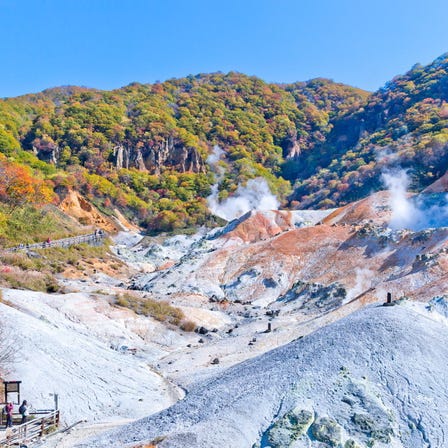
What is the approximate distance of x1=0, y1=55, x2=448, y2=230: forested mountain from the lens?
88.1m

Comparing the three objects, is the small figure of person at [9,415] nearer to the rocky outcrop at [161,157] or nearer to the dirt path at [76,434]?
the dirt path at [76,434]

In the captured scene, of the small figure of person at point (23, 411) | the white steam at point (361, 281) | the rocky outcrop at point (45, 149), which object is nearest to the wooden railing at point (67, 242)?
the white steam at point (361, 281)

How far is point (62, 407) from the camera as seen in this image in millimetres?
18922

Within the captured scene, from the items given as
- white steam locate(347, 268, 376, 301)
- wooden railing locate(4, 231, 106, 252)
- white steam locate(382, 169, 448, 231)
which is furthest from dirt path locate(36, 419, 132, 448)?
white steam locate(382, 169, 448, 231)

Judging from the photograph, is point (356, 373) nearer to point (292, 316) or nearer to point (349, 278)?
point (292, 316)

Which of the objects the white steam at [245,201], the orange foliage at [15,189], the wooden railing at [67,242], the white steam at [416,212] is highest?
the white steam at [245,201]

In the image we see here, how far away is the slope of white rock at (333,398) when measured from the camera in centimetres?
1361

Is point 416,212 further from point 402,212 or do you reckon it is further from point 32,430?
point 32,430

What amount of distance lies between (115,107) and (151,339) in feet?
304

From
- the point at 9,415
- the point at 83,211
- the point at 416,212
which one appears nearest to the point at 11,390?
the point at 9,415

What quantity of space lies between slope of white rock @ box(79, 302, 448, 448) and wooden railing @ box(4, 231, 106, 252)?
3304 cm

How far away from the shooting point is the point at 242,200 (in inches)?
4102

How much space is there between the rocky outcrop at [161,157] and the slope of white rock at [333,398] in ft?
297

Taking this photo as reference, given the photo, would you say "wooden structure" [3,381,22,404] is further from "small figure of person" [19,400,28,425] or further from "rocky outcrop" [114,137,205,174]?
"rocky outcrop" [114,137,205,174]
